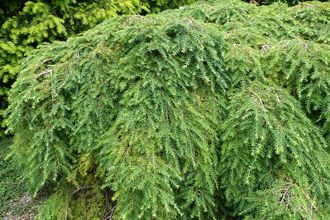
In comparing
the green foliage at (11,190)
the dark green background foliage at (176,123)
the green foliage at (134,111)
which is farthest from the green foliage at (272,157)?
the green foliage at (11,190)

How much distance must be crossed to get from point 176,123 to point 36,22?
2.65 metres

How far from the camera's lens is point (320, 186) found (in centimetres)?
277

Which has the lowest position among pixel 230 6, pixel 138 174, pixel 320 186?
pixel 320 186

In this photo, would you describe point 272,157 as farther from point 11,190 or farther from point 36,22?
point 36,22

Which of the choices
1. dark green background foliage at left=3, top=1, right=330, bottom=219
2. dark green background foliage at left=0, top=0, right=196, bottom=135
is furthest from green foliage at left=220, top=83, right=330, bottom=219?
dark green background foliage at left=0, top=0, right=196, bottom=135

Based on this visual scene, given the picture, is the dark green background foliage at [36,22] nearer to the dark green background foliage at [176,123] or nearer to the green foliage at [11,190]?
the green foliage at [11,190]

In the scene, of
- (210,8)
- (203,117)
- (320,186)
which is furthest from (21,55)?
(320,186)

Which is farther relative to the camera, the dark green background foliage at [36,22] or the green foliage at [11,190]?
the dark green background foliage at [36,22]

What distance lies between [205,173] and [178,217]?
0.40 m

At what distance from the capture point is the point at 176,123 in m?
2.78

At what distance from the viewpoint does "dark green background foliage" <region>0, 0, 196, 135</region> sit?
4391 mm

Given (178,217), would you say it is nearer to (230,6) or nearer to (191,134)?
(191,134)

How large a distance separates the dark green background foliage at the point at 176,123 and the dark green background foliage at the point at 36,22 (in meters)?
1.22

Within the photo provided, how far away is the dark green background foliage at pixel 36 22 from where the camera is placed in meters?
4.39
